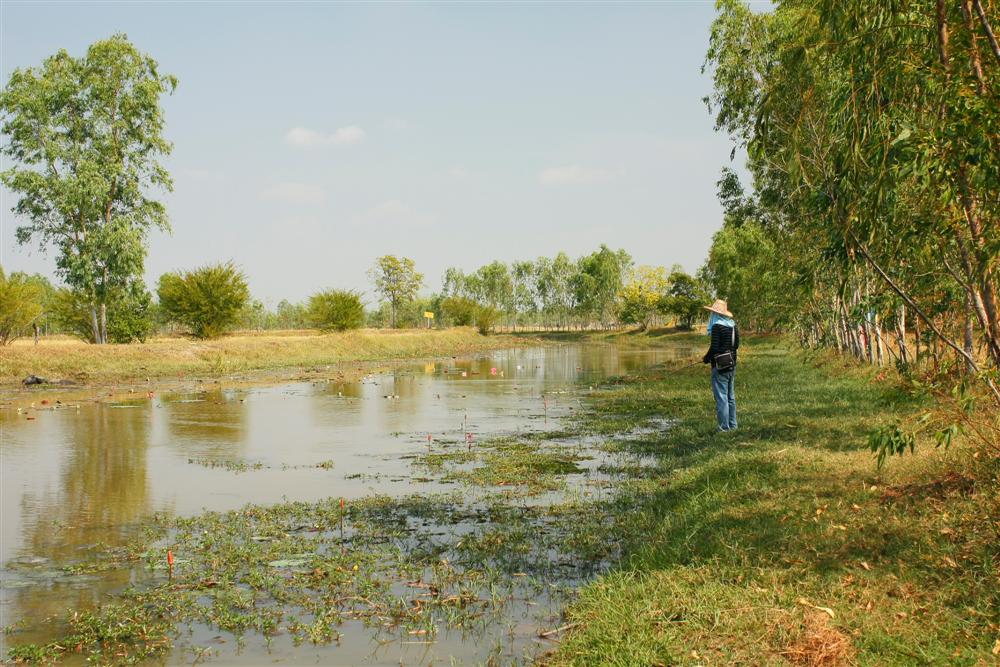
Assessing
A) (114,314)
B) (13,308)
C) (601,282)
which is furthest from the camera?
(601,282)

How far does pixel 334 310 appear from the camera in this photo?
6097cm

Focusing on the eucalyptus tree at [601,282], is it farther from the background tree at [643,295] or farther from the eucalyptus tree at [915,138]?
the eucalyptus tree at [915,138]

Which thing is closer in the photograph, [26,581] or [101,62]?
[26,581]

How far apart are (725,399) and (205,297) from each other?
135 ft

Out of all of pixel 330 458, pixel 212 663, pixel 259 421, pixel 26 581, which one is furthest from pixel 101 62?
pixel 212 663

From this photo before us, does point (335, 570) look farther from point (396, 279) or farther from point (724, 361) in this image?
point (396, 279)

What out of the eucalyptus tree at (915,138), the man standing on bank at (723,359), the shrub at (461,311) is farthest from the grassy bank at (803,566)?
the shrub at (461,311)

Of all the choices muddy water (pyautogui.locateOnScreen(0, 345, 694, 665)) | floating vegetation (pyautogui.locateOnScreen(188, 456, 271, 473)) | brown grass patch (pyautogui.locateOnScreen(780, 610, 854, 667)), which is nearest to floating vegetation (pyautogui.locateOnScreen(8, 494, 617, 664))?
muddy water (pyautogui.locateOnScreen(0, 345, 694, 665))

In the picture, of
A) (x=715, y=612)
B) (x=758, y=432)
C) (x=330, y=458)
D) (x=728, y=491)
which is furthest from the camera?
(x=330, y=458)

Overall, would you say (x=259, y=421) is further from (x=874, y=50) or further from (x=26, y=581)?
(x=874, y=50)

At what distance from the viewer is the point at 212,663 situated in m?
5.13

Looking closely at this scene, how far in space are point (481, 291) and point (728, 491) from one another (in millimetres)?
106350

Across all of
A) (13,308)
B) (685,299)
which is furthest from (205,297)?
(685,299)

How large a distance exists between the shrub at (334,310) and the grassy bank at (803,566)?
52.9m
